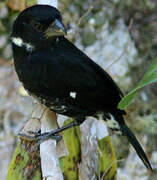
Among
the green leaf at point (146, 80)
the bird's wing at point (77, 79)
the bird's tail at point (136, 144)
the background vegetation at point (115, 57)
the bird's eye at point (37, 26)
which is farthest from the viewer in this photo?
the background vegetation at point (115, 57)

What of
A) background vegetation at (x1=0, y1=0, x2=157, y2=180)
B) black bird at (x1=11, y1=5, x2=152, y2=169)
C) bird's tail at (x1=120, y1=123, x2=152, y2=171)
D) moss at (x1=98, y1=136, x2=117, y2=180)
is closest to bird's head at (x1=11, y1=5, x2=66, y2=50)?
black bird at (x1=11, y1=5, x2=152, y2=169)

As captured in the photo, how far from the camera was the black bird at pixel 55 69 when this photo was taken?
74.8 inches

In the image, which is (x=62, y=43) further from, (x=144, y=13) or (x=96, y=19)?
(x=144, y=13)

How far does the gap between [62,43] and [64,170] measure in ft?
2.26

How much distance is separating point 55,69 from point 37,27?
24cm

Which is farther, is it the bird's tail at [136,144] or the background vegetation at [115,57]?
the background vegetation at [115,57]

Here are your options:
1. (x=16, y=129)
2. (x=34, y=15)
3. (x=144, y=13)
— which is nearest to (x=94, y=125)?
(x=34, y=15)

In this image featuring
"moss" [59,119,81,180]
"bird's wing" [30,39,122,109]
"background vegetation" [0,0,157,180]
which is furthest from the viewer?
"background vegetation" [0,0,157,180]

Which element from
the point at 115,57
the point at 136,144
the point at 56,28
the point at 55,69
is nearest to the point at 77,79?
the point at 55,69

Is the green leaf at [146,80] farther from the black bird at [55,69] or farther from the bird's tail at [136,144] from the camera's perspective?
the bird's tail at [136,144]

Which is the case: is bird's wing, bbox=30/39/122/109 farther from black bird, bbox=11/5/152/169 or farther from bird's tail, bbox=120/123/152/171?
Answer: bird's tail, bbox=120/123/152/171

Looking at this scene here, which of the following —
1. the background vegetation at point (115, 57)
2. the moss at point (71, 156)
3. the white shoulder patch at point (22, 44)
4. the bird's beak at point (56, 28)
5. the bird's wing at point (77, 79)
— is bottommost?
the moss at point (71, 156)

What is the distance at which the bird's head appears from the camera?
1841 millimetres

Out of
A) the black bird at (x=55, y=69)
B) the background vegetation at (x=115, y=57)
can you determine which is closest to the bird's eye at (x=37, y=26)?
the black bird at (x=55, y=69)
